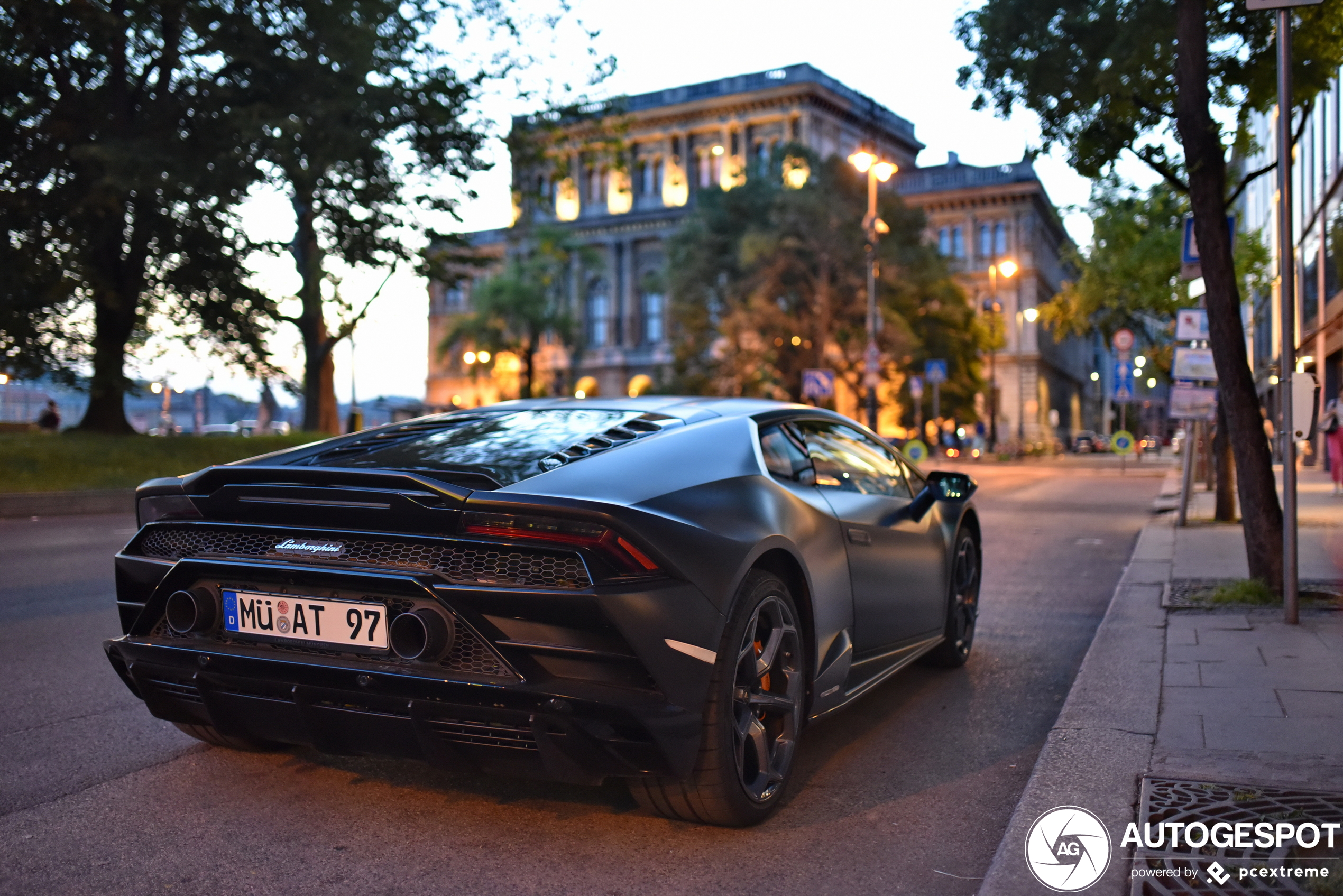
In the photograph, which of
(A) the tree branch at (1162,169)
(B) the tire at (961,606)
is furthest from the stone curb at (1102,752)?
(A) the tree branch at (1162,169)

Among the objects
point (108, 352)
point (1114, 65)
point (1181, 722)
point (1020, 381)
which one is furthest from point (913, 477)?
point (1020, 381)

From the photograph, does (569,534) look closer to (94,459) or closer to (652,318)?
(94,459)

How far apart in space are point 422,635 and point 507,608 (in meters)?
0.26

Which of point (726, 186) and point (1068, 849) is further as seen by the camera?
point (726, 186)

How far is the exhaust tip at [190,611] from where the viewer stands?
343 cm

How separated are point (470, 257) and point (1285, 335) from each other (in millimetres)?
21676

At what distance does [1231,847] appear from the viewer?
3113 mm

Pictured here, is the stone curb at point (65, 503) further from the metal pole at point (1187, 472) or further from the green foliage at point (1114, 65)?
the metal pole at point (1187, 472)

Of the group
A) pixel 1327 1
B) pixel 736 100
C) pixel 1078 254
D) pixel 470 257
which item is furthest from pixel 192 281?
pixel 736 100

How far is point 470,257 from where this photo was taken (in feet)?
86.6

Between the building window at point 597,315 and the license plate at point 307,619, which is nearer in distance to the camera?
the license plate at point 307,619

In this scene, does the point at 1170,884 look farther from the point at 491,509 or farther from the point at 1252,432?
the point at 1252,432

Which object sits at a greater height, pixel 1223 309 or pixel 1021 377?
pixel 1021 377

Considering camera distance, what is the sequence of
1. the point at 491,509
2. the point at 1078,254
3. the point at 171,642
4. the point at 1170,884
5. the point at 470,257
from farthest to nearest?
the point at 1078,254
the point at 470,257
the point at 171,642
the point at 491,509
the point at 1170,884
